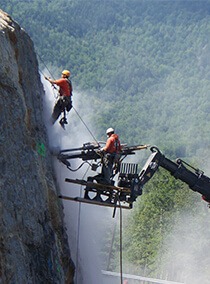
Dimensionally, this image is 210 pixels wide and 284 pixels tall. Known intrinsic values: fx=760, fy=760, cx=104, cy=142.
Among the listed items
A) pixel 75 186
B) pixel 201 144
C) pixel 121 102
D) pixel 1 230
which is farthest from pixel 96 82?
pixel 1 230

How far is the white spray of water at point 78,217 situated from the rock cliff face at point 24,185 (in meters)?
2.54

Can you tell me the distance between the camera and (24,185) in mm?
19828

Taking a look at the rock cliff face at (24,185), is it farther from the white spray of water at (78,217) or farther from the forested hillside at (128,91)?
the forested hillside at (128,91)

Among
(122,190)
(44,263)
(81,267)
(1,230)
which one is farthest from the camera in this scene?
(81,267)

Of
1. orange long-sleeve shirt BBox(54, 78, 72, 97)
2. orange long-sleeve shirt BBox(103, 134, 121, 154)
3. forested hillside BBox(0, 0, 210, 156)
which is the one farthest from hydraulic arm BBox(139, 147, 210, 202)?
forested hillside BBox(0, 0, 210, 156)

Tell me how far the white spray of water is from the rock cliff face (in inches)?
100

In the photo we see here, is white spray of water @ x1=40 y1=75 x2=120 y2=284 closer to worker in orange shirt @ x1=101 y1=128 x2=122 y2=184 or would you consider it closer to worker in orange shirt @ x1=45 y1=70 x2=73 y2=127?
worker in orange shirt @ x1=45 y1=70 x2=73 y2=127

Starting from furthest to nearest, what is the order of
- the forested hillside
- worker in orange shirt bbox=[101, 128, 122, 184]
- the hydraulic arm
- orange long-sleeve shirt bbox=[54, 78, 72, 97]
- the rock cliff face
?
the forested hillside < orange long-sleeve shirt bbox=[54, 78, 72, 97] < the hydraulic arm < worker in orange shirt bbox=[101, 128, 122, 184] < the rock cliff face

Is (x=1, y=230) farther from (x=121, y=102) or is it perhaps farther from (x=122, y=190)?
(x=121, y=102)

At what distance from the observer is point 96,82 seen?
574 feet

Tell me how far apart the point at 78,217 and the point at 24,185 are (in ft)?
29.1

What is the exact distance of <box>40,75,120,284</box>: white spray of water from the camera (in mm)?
26766

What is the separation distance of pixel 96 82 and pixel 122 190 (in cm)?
15146

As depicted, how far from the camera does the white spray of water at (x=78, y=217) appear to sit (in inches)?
1054
